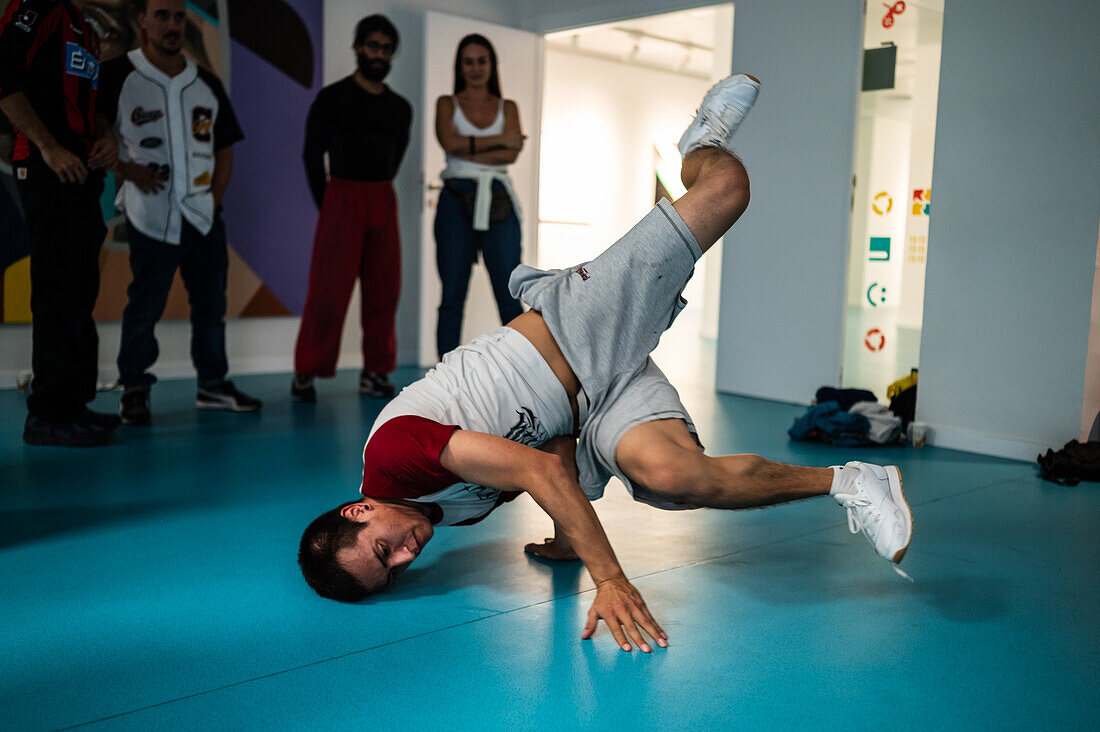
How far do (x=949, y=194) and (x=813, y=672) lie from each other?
2924 millimetres

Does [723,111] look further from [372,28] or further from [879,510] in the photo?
[372,28]

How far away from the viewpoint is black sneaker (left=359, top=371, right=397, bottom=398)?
16.1ft

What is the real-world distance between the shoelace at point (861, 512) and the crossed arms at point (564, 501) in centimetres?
56

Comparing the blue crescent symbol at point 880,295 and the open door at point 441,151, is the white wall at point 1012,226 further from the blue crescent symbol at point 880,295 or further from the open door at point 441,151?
the open door at point 441,151

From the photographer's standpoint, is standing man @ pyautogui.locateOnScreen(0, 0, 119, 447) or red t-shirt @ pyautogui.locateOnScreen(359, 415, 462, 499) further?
standing man @ pyautogui.locateOnScreen(0, 0, 119, 447)

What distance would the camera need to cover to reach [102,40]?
15.2 feet

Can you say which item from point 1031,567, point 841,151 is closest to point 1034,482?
point 1031,567

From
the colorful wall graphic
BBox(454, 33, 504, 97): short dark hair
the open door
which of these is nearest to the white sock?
the open door

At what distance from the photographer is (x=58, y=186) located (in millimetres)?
3342

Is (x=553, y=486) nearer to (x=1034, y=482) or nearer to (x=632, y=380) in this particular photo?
(x=632, y=380)

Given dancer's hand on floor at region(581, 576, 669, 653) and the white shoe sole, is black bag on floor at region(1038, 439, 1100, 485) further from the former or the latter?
dancer's hand on floor at region(581, 576, 669, 653)

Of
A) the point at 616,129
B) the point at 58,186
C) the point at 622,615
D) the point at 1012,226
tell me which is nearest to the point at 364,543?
the point at 622,615

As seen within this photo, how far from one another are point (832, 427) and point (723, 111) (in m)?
2.00

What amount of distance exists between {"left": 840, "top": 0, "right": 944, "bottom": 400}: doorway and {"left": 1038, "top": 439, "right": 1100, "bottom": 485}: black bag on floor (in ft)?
2.78
